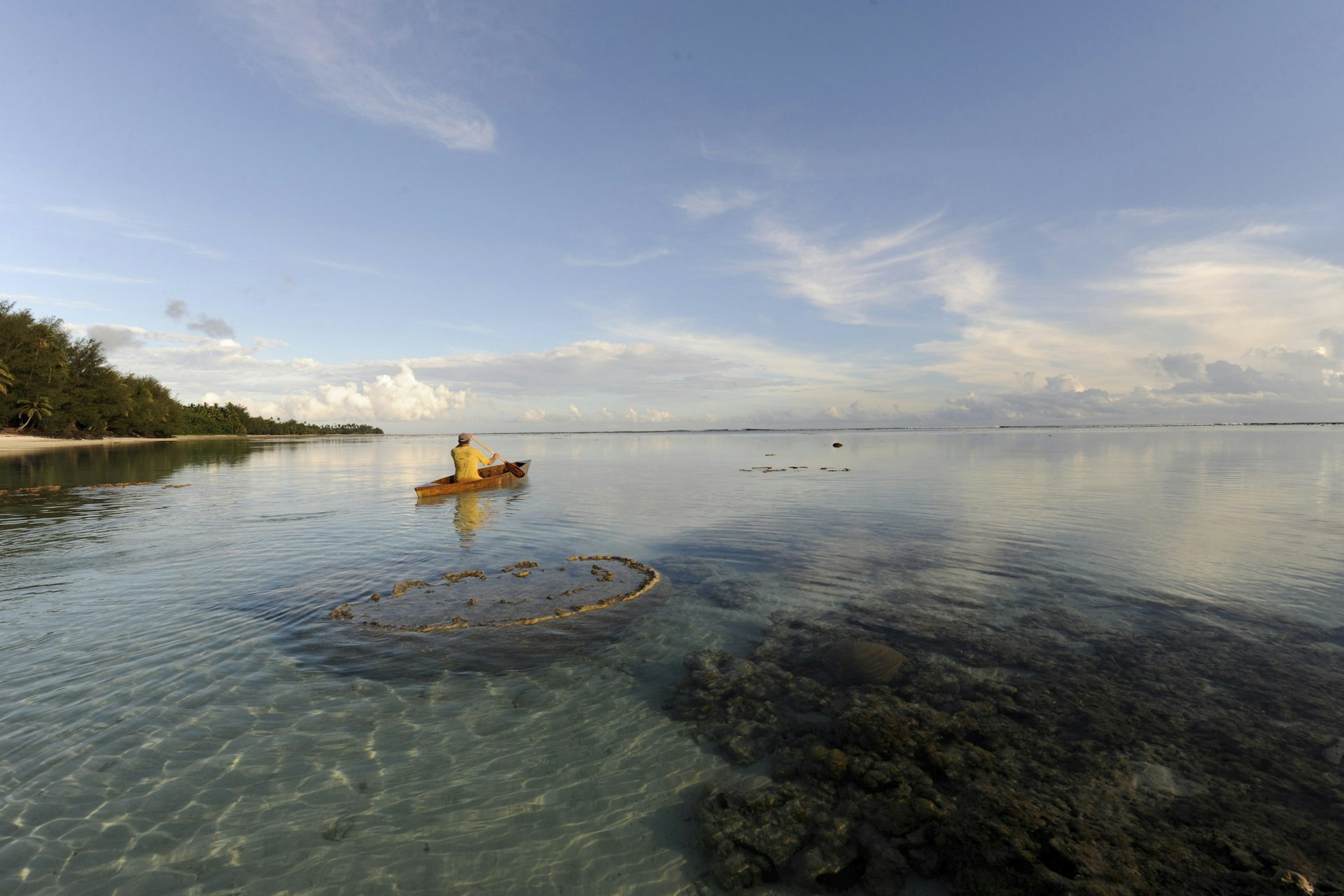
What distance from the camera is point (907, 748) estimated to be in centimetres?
677

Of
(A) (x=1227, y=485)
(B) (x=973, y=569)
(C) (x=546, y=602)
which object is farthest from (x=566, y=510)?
(A) (x=1227, y=485)

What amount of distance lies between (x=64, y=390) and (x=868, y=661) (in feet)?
479

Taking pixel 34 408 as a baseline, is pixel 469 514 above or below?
below

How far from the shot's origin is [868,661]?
360 inches

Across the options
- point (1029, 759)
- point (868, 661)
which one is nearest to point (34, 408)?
point (868, 661)

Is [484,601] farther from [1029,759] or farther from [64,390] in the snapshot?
[64,390]

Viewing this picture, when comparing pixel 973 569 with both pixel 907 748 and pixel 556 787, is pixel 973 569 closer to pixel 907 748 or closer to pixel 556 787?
pixel 907 748

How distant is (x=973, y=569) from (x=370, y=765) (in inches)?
592

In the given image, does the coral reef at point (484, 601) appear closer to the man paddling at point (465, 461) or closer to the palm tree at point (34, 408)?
the man paddling at point (465, 461)

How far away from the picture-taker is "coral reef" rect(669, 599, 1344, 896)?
499 cm

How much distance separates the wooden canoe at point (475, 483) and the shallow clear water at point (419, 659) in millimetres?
3630

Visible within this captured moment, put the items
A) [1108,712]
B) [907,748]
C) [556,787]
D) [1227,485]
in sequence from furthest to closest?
[1227,485], [1108,712], [907,748], [556,787]

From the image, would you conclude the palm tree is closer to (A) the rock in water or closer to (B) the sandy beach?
(B) the sandy beach

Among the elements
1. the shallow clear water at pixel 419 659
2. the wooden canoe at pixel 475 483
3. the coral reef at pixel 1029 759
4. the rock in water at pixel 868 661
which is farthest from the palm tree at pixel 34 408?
the rock in water at pixel 868 661
